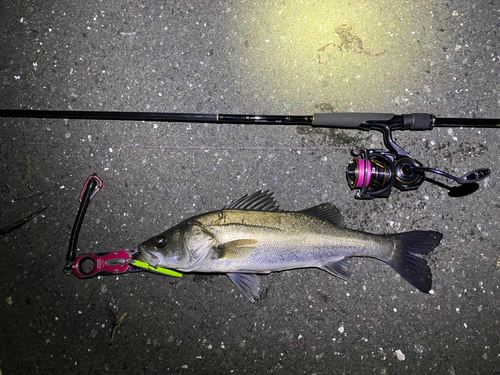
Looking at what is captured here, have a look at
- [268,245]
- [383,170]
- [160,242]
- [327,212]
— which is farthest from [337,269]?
[160,242]

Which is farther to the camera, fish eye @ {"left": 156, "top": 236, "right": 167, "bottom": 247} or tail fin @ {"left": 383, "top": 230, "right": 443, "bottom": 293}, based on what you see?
tail fin @ {"left": 383, "top": 230, "right": 443, "bottom": 293}

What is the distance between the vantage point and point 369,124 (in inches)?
97.7

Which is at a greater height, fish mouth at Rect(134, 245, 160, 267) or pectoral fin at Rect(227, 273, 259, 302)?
fish mouth at Rect(134, 245, 160, 267)

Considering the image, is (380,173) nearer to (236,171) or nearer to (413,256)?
(413,256)

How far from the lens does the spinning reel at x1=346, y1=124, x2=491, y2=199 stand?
7.87 ft

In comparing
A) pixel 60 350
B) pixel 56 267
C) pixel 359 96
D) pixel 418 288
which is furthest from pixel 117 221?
pixel 418 288

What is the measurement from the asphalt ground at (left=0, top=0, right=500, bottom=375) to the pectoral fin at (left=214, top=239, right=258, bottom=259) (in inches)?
19.4

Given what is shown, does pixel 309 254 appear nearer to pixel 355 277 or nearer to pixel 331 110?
pixel 355 277

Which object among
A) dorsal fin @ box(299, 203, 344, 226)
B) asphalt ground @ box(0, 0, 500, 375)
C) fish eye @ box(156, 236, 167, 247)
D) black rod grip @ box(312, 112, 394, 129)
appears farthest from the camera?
asphalt ground @ box(0, 0, 500, 375)

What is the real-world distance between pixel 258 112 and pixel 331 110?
660mm

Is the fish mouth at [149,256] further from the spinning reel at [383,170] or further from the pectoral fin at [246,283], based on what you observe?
the spinning reel at [383,170]

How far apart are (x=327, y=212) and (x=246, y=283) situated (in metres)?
0.89

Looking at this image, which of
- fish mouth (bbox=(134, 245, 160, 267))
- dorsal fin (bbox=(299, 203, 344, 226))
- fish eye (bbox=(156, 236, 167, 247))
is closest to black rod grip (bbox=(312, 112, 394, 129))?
dorsal fin (bbox=(299, 203, 344, 226))

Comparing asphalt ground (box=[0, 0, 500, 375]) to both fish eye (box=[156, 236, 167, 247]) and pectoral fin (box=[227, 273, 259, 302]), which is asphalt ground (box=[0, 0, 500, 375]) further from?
fish eye (box=[156, 236, 167, 247])
